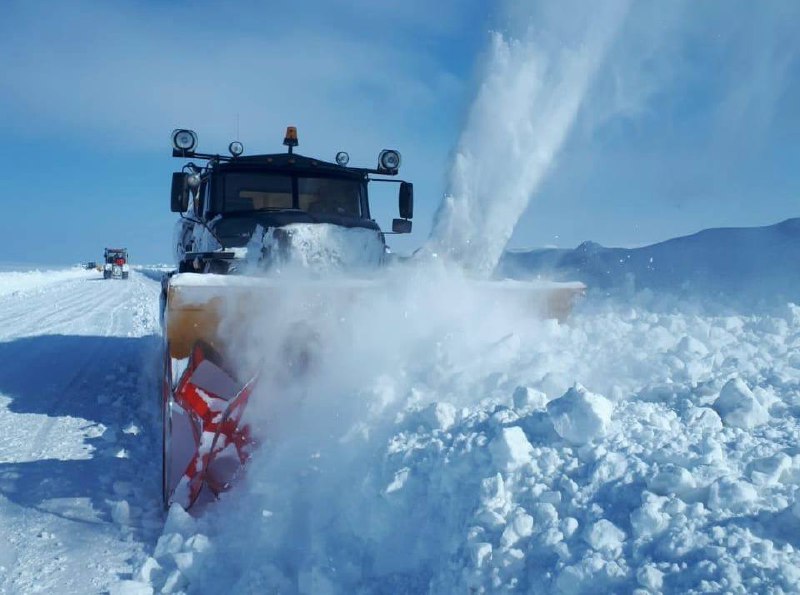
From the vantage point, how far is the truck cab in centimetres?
588

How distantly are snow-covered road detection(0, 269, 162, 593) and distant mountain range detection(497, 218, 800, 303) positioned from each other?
7.38m

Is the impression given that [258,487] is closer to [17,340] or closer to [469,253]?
[469,253]

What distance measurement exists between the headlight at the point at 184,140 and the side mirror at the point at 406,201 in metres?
2.18

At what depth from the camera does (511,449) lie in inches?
107

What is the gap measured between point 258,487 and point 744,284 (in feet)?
32.6

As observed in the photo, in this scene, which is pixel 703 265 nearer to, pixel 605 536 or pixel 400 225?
pixel 400 225

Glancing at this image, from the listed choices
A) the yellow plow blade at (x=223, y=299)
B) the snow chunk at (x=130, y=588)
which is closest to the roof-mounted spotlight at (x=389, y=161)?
the yellow plow blade at (x=223, y=299)

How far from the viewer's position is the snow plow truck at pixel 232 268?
12.9 ft

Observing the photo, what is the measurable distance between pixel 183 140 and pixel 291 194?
1185 mm

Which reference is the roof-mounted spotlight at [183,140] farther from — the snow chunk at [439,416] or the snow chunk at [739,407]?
the snow chunk at [739,407]

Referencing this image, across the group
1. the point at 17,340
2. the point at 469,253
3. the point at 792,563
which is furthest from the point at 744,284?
the point at 17,340

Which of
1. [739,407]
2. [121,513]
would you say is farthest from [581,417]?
[121,513]

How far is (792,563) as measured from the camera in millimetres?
1916

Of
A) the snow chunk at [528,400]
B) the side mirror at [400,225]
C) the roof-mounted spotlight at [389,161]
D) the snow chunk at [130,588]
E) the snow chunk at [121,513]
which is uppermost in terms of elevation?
the roof-mounted spotlight at [389,161]
